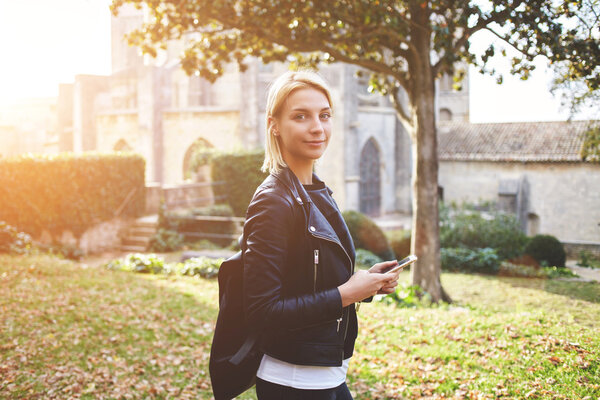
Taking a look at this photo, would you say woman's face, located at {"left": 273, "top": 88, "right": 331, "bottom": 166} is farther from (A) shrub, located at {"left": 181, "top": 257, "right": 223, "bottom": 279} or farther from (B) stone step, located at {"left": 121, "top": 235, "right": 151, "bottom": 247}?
(B) stone step, located at {"left": 121, "top": 235, "right": 151, "bottom": 247}

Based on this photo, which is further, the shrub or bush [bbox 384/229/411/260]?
bush [bbox 384/229/411/260]

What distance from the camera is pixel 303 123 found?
2.23 metres

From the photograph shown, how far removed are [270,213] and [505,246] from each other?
1464 centimetres

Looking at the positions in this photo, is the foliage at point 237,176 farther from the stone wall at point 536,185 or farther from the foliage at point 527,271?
the foliage at point 527,271

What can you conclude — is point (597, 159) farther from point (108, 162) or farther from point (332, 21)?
point (108, 162)

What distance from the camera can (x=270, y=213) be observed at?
203 centimetres

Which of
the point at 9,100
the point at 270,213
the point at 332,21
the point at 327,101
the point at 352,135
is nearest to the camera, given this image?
the point at 270,213

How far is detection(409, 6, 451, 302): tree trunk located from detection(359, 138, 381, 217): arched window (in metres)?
20.0

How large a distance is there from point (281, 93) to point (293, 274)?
772mm

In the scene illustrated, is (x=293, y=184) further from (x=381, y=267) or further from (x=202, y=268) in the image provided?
(x=202, y=268)

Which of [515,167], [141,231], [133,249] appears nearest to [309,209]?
[133,249]

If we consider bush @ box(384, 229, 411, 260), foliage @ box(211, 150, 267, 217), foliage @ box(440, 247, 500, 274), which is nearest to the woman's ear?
foliage @ box(440, 247, 500, 274)

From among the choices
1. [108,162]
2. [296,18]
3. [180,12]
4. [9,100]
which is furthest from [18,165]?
[9,100]

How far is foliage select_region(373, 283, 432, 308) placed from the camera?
8.17m
